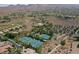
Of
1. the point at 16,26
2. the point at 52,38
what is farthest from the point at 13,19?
the point at 52,38
